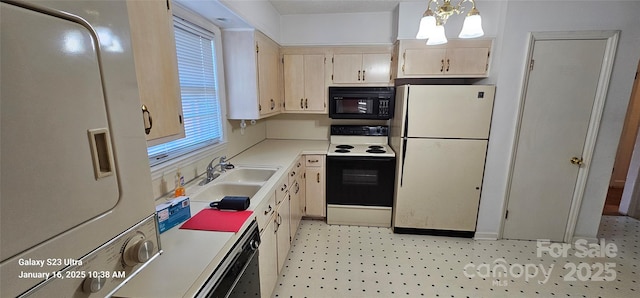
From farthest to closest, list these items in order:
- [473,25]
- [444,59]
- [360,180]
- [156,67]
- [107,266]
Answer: [360,180] < [444,59] < [473,25] < [156,67] < [107,266]

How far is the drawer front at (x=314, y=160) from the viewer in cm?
291

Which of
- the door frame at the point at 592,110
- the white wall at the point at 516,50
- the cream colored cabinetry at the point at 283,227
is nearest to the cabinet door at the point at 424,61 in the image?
the white wall at the point at 516,50

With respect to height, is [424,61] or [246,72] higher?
[424,61]

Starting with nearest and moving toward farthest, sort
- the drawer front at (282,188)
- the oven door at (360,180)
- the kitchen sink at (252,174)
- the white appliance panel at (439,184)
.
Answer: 1. the drawer front at (282,188)
2. the kitchen sink at (252,174)
3. the white appliance panel at (439,184)
4. the oven door at (360,180)

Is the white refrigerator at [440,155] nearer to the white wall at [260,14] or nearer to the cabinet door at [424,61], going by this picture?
the cabinet door at [424,61]

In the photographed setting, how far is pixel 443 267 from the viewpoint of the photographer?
2.31 m

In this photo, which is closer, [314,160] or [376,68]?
[314,160]

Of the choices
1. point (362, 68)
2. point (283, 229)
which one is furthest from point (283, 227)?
point (362, 68)

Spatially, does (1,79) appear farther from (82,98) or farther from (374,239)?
(374,239)

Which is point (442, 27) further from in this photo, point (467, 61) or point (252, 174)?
point (252, 174)

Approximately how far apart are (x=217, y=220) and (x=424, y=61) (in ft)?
8.10

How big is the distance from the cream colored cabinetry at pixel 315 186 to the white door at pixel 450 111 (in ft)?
3.40

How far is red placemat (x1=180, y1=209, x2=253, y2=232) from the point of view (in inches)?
48.4

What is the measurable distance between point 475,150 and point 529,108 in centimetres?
60
